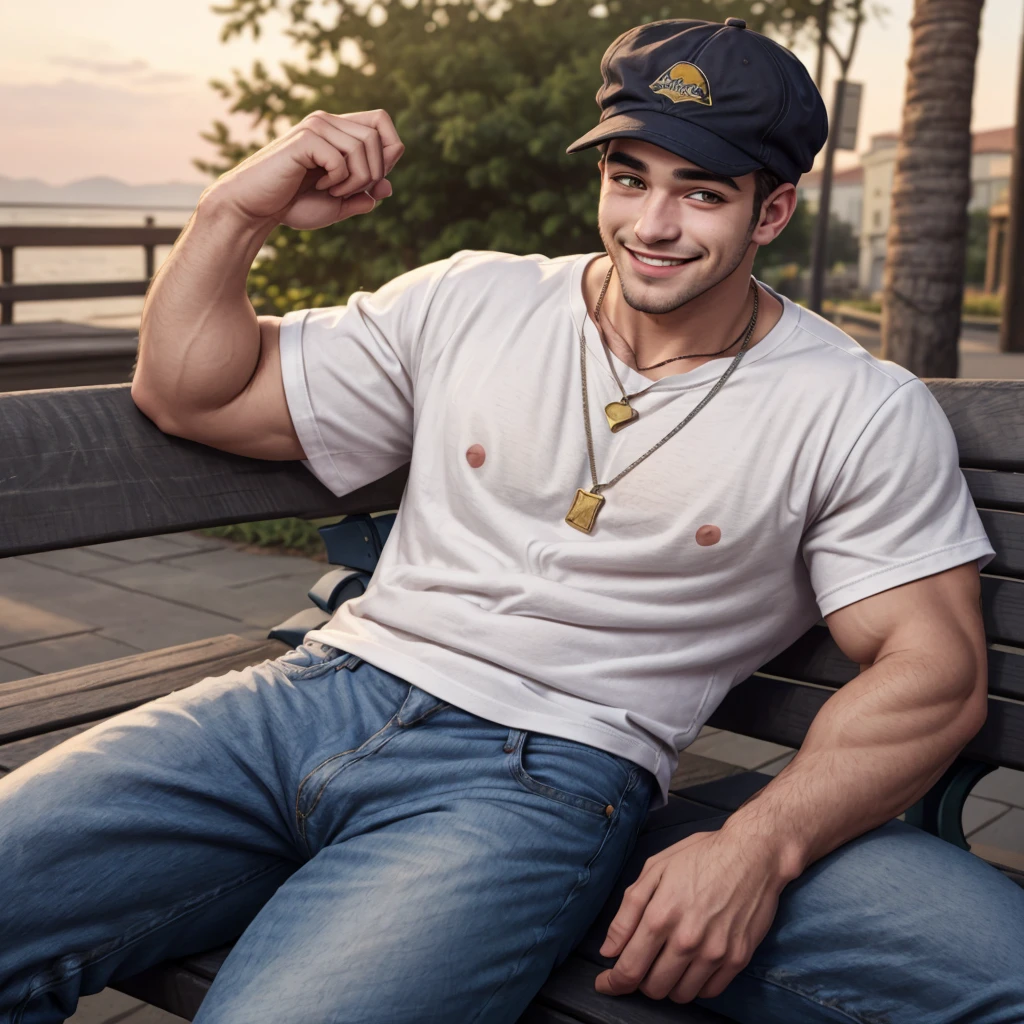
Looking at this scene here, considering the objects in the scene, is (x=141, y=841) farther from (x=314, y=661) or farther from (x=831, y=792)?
(x=831, y=792)

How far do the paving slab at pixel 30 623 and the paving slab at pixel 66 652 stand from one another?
0.25ft

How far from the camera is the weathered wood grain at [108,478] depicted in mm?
2131

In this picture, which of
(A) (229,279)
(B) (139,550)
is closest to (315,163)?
(A) (229,279)

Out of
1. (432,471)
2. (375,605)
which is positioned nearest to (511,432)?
(432,471)

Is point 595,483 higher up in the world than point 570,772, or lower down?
higher up

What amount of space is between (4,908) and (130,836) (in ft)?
0.58

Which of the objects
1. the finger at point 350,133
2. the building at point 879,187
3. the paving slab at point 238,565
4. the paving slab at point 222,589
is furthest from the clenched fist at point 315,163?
the building at point 879,187

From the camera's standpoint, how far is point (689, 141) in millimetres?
2020

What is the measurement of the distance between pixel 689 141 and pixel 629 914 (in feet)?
3.57

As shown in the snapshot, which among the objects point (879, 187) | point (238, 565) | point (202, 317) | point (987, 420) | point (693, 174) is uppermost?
point (879, 187)

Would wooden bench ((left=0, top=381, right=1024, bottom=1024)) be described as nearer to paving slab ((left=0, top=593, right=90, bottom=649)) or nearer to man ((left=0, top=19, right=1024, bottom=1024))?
man ((left=0, top=19, right=1024, bottom=1024))

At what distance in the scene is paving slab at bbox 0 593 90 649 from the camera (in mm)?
5203

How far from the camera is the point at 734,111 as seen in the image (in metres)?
2.02

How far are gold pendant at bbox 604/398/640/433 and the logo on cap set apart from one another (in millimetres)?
457
